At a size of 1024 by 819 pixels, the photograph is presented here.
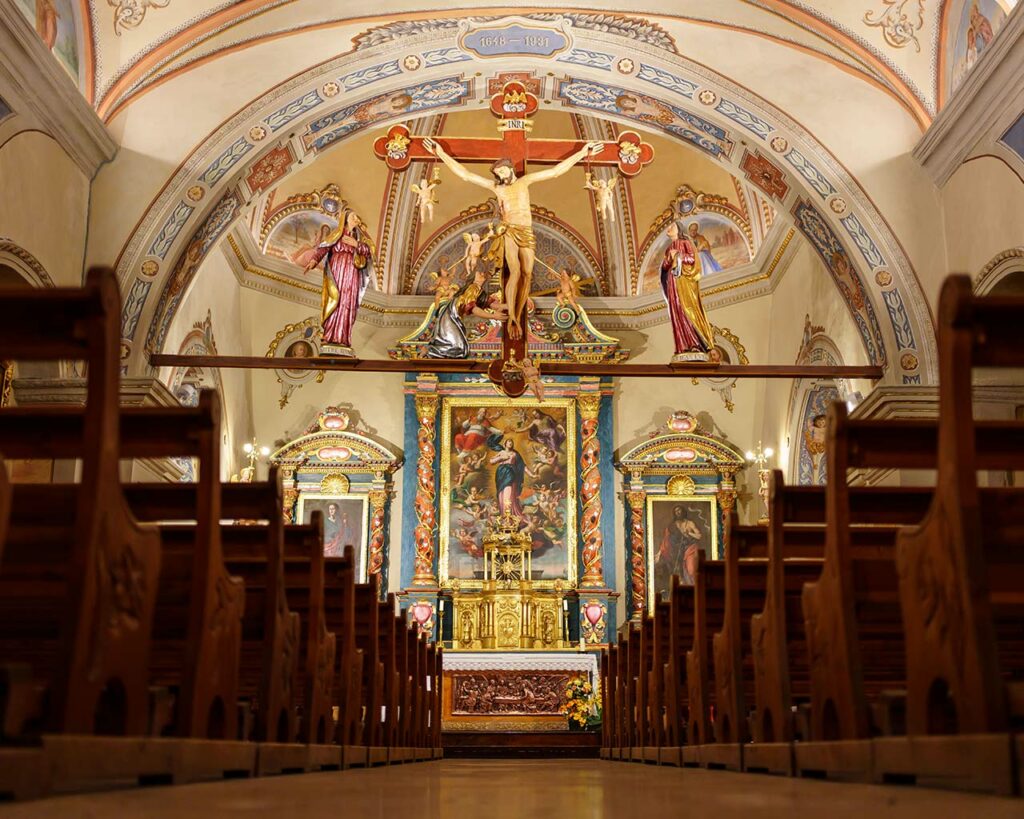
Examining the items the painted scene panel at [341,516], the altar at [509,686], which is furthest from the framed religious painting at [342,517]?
the altar at [509,686]

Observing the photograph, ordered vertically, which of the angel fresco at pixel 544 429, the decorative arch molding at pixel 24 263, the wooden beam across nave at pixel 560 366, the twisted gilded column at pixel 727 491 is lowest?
the twisted gilded column at pixel 727 491

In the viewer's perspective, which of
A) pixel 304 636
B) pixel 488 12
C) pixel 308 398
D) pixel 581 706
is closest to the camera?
pixel 304 636

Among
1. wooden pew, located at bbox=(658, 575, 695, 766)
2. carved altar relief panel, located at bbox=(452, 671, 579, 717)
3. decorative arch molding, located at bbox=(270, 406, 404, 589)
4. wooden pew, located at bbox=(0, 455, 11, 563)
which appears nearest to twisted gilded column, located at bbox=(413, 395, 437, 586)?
decorative arch molding, located at bbox=(270, 406, 404, 589)

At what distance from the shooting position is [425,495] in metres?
16.4

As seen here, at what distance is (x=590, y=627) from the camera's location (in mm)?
15836

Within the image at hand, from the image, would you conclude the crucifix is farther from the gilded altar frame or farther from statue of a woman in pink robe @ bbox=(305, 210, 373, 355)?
the gilded altar frame

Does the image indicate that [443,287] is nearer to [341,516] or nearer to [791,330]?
[341,516]

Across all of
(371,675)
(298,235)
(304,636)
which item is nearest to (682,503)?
(298,235)

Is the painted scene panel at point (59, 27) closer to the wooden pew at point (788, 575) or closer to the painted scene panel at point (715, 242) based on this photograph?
the wooden pew at point (788, 575)

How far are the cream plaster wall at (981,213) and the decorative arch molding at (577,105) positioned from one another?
53 centimetres

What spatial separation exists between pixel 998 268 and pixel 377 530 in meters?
9.37

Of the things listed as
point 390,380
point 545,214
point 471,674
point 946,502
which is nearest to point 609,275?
point 545,214

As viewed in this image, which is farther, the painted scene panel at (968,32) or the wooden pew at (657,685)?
the painted scene panel at (968,32)

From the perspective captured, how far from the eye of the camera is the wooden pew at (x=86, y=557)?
2469 millimetres
